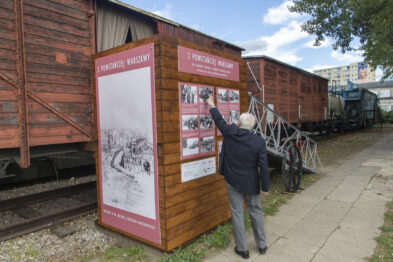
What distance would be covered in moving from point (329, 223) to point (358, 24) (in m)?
13.1

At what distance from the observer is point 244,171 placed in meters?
3.20

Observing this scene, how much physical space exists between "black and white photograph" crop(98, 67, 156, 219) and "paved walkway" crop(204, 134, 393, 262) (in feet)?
4.15

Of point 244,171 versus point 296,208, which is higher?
point 244,171

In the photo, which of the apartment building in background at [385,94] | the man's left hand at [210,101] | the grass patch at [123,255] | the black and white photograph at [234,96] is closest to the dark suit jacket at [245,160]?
the man's left hand at [210,101]

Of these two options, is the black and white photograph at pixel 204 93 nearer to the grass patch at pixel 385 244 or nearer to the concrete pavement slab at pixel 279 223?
the concrete pavement slab at pixel 279 223

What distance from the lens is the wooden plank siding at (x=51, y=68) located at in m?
4.04

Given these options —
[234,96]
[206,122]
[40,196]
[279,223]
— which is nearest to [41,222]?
[40,196]

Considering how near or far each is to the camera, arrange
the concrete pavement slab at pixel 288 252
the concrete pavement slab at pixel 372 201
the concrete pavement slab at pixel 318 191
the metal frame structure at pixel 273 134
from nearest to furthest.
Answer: the concrete pavement slab at pixel 288 252 → the concrete pavement slab at pixel 372 201 → the concrete pavement slab at pixel 318 191 → the metal frame structure at pixel 273 134

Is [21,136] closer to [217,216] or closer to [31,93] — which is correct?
[31,93]

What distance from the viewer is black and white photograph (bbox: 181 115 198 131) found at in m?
3.46

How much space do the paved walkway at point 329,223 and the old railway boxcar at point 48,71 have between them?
10.8ft

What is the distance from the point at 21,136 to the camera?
4.13 metres

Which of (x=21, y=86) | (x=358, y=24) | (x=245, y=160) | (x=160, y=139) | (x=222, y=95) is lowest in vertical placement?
(x=245, y=160)

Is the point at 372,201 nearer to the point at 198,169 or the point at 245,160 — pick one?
the point at 245,160
